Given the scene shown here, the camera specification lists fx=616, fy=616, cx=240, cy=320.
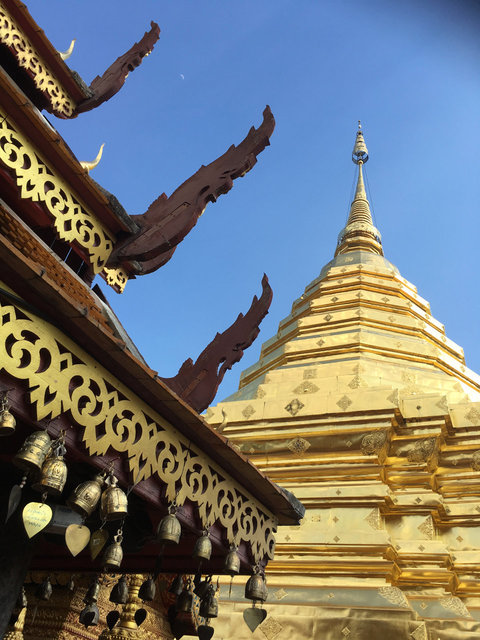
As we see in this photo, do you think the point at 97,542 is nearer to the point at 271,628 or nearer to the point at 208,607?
the point at 208,607

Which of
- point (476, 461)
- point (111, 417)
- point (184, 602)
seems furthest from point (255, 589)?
point (476, 461)

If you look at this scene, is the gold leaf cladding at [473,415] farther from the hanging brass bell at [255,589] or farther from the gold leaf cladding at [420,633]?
the hanging brass bell at [255,589]

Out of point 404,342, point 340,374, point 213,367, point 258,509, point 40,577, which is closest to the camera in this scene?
point 258,509

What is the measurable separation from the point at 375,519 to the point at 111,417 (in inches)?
210

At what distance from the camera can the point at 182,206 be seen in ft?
15.5

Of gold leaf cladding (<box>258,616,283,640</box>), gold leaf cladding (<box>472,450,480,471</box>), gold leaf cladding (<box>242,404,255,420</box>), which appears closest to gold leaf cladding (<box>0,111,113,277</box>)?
gold leaf cladding (<box>258,616,283,640</box>)

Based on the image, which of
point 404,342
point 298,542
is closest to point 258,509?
point 298,542

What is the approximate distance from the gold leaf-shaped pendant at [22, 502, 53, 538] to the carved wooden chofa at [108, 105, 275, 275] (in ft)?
7.79

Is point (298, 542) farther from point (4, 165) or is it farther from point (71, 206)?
point (4, 165)

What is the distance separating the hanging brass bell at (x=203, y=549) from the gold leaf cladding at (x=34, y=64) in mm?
3718

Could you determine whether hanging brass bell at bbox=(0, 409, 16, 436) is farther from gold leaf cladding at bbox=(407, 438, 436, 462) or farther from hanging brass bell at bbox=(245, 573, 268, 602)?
gold leaf cladding at bbox=(407, 438, 436, 462)

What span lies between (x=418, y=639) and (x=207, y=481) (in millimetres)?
3599

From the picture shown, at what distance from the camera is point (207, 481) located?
10.6 ft

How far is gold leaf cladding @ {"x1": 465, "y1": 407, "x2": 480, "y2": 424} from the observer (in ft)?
26.8
